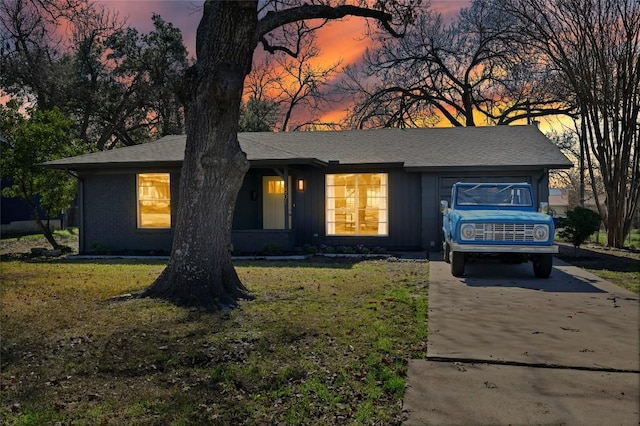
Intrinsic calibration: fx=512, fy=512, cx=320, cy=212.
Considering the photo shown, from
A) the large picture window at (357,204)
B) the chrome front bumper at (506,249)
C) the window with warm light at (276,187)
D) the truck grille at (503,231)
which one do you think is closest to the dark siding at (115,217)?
the window with warm light at (276,187)

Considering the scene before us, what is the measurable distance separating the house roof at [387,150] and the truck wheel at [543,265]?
17.0 ft

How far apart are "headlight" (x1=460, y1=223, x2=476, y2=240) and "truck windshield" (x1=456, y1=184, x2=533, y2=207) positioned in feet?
5.42

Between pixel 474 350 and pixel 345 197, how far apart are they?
11.0m

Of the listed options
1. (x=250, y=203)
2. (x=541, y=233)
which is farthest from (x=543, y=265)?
(x=250, y=203)

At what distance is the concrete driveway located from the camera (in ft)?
11.5

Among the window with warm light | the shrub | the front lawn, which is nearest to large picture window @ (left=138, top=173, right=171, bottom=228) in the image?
the window with warm light

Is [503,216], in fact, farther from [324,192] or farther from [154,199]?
[154,199]

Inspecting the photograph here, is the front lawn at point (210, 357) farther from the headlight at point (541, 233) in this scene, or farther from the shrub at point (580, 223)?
the shrub at point (580, 223)

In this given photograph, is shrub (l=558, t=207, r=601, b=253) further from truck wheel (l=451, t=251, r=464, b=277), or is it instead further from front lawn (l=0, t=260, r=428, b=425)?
front lawn (l=0, t=260, r=428, b=425)

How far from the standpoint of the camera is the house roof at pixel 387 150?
47.1ft

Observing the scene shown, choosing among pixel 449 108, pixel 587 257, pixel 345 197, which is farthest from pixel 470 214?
pixel 449 108

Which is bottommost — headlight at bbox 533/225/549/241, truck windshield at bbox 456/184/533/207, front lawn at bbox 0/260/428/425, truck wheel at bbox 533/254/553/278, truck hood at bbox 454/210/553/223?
front lawn at bbox 0/260/428/425

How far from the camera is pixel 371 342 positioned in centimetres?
523

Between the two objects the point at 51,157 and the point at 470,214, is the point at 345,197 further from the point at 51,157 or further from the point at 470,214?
the point at 51,157
